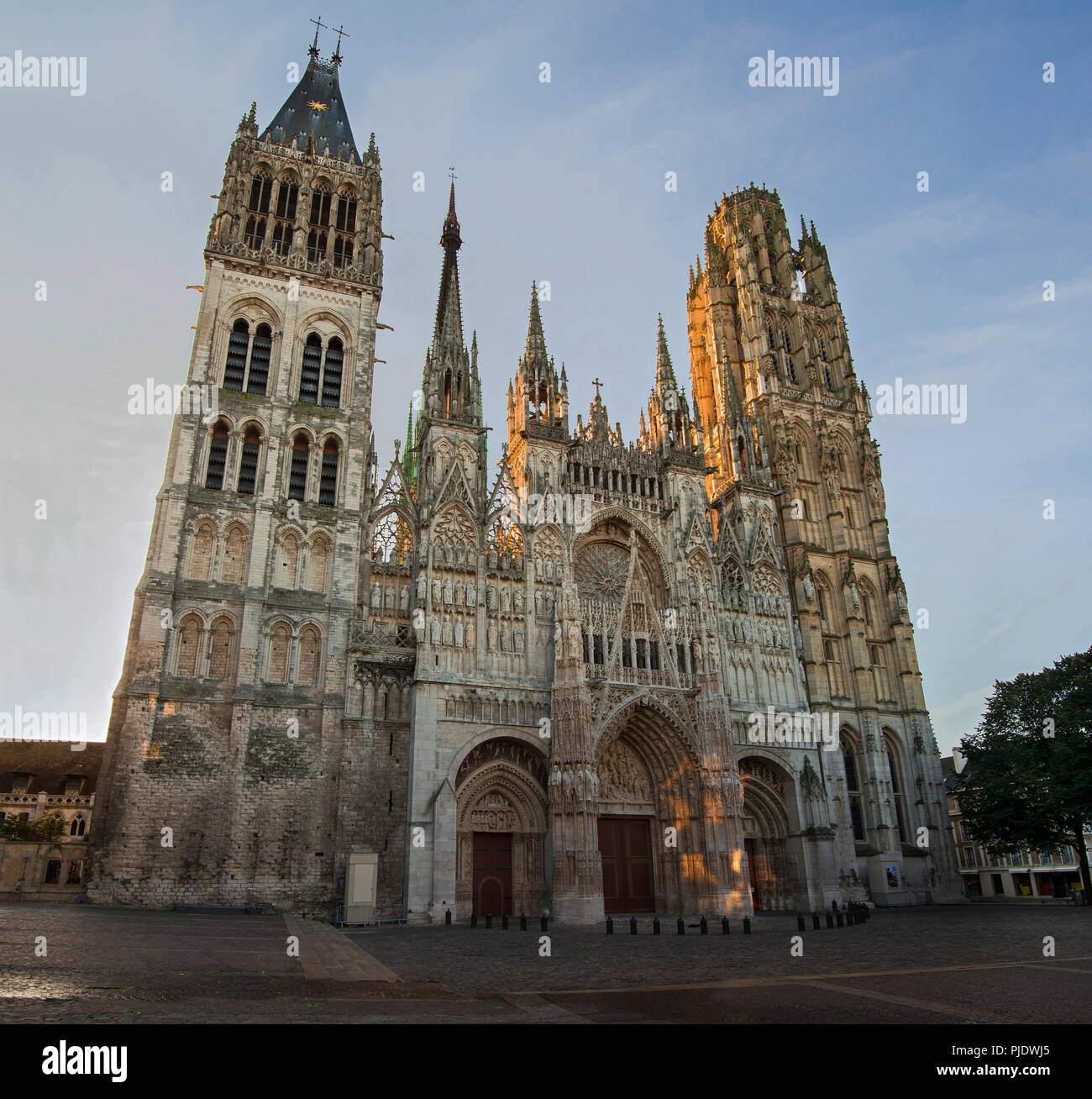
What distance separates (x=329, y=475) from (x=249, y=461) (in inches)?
134

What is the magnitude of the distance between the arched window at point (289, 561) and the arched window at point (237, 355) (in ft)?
25.4

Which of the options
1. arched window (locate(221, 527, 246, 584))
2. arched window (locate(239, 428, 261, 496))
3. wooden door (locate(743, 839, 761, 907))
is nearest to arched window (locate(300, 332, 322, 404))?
arched window (locate(239, 428, 261, 496))

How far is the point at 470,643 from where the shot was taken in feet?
105

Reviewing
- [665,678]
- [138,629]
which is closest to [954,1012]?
[665,678]

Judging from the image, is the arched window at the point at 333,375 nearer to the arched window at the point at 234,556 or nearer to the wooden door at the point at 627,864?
the arched window at the point at 234,556

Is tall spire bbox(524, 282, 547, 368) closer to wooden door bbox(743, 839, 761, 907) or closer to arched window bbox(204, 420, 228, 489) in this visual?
arched window bbox(204, 420, 228, 489)

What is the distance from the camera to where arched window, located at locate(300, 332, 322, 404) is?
36.1m

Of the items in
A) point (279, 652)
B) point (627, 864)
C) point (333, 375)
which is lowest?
point (627, 864)

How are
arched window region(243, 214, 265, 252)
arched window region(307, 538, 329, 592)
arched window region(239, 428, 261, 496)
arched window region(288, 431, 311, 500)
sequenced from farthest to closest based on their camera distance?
arched window region(243, 214, 265, 252)
arched window region(288, 431, 311, 500)
arched window region(239, 428, 261, 496)
arched window region(307, 538, 329, 592)

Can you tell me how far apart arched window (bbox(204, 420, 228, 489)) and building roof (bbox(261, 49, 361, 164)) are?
17862 mm

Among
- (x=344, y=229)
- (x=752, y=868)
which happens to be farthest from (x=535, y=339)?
(x=752, y=868)

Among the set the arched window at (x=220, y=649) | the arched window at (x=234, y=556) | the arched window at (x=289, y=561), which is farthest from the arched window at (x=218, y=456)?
the arched window at (x=220, y=649)

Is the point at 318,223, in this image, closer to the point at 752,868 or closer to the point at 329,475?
the point at 329,475
